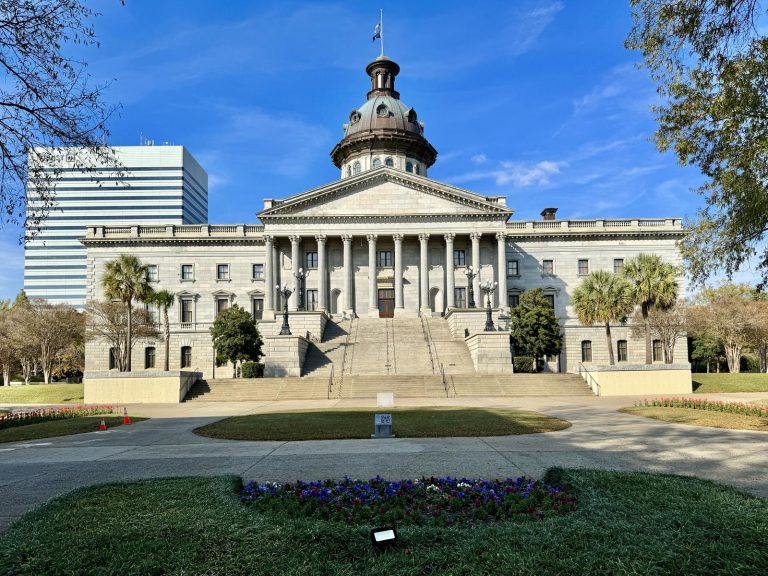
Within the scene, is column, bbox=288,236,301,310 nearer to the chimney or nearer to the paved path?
the chimney

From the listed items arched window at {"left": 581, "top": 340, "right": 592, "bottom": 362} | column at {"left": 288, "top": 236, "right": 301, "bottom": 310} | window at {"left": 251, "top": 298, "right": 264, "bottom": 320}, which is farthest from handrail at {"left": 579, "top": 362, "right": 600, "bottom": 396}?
window at {"left": 251, "top": 298, "right": 264, "bottom": 320}

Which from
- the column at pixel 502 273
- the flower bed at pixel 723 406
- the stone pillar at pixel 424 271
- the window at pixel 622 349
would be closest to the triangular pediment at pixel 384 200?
the column at pixel 502 273

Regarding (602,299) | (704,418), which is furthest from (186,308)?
(704,418)

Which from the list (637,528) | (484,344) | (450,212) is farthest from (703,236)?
(450,212)

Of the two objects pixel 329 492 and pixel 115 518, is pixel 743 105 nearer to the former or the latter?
pixel 329 492

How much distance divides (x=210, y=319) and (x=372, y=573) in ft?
194

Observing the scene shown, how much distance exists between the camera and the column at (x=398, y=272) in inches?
2276

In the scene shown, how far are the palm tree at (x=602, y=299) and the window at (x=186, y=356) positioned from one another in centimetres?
3864

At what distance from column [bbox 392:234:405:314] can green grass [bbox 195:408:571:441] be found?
35.2 m

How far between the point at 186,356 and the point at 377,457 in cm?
5321

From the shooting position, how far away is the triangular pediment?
57344 millimetres

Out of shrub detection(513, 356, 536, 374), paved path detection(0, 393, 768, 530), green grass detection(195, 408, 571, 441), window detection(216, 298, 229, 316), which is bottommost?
green grass detection(195, 408, 571, 441)

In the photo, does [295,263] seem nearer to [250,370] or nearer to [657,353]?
[250,370]

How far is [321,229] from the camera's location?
190 ft
